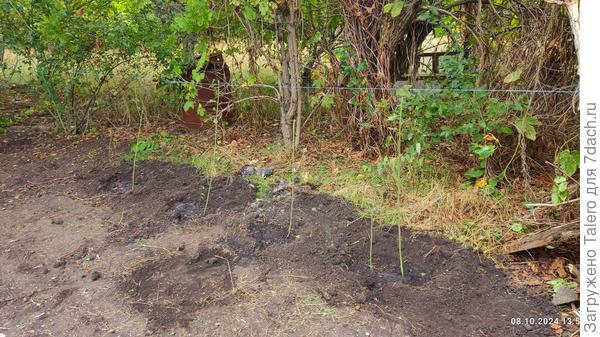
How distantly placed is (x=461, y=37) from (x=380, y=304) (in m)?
2.58

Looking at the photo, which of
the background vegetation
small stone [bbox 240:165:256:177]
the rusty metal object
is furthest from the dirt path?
the rusty metal object

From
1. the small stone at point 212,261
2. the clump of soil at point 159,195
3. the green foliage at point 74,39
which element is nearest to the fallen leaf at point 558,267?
the small stone at point 212,261

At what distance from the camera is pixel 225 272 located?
2.90 metres

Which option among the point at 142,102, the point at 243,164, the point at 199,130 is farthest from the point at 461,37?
the point at 142,102

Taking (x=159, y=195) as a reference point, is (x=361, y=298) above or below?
below

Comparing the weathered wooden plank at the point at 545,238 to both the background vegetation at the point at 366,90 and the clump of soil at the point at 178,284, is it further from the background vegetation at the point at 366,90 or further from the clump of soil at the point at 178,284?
the clump of soil at the point at 178,284

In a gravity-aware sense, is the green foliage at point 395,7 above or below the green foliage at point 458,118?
above

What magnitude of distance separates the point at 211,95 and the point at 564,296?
4319 mm

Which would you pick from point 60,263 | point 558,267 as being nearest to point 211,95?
point 60,263

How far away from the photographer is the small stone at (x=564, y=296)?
2359mm

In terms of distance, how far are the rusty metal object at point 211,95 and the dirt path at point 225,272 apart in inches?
58.5

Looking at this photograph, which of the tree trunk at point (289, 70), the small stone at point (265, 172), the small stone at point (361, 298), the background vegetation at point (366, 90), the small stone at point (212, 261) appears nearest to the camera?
the small stone at point (361, 298)

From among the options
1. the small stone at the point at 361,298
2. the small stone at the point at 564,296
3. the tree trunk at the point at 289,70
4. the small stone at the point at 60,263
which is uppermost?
the tree trunk at the point at 289,70

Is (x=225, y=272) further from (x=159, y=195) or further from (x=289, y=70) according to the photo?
(x=289, y=70)
